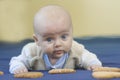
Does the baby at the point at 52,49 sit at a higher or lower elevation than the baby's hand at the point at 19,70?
higher

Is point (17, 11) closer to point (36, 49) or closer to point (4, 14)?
point (4, 14)

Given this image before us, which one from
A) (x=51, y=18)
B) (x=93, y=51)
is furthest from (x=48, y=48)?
(x=93, y=51)

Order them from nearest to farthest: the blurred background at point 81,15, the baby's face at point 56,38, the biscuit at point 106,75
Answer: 1. the biscuit at point 106,75
2. the baby's face at point 56,38
3. the blurred background at point 81,15

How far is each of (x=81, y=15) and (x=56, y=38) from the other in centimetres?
170

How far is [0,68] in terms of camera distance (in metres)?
1.57

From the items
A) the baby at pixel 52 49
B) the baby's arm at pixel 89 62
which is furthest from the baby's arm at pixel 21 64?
the baby's arm at pixel 89 62

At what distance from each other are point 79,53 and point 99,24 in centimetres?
152

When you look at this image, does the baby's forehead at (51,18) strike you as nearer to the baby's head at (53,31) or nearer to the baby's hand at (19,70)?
the baby's head at (53,31)

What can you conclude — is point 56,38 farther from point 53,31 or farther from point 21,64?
point 21,64

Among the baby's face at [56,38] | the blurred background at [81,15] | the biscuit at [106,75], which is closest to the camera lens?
the biscuit at [106,75]

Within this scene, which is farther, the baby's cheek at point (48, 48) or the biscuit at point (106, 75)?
the baby's cheek at point (48, 48)

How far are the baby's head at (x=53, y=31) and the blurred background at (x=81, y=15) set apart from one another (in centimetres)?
161

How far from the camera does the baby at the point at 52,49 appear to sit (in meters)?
1.37

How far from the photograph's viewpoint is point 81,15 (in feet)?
9.96
